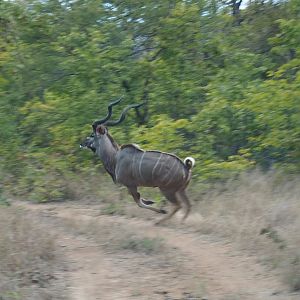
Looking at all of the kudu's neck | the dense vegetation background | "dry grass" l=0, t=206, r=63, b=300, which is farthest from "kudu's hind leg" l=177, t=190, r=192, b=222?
"dry grass" l=0, t=206, r=63, b=300

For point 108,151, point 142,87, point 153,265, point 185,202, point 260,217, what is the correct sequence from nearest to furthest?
point 153,265
point 260,217
point 185,202
point 108,151
point 142,87

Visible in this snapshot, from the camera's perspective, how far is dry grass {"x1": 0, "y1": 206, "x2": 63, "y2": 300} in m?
7.45

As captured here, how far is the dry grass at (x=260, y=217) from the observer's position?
8750mm

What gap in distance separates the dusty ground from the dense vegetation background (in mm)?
3415

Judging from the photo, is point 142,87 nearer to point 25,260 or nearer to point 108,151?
point 108,151

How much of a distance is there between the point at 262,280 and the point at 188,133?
26.0 ft

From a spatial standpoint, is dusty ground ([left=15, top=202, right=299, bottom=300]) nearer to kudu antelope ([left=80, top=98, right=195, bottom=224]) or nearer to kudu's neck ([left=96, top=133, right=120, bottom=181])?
kudu antelope ([left=80, top=98, right=195, bottom=224])

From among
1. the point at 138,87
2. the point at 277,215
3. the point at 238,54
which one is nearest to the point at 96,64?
the point at 138,87

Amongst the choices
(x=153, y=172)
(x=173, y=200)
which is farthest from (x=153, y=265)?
(x=153, y=172)

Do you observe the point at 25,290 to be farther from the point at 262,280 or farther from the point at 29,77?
the point at 29,77

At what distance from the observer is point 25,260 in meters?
8.22

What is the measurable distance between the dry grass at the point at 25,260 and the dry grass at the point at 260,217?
2.81m

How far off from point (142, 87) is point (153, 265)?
8.98m

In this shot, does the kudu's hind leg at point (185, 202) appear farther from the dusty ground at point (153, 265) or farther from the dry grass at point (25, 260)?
the dry grass at point (25, 260)
